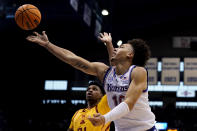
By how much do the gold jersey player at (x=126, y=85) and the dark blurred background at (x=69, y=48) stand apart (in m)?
9.47

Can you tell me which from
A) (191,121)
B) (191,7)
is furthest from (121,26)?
(191,121)

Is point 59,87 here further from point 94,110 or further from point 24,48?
point 94,110

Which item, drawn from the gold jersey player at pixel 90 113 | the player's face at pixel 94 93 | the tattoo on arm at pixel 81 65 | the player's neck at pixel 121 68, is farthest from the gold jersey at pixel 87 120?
the player's neck at pixel 121 68

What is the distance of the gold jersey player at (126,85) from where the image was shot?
337cm

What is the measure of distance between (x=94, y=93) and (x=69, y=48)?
12735 millimetres

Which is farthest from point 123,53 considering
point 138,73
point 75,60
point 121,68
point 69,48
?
point 69,48

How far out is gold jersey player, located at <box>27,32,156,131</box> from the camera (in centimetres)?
337

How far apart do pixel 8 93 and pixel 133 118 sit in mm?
17644

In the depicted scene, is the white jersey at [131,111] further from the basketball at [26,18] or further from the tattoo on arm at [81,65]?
the basketball at [26,18]

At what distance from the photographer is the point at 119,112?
3.27 meters

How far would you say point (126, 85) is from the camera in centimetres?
366

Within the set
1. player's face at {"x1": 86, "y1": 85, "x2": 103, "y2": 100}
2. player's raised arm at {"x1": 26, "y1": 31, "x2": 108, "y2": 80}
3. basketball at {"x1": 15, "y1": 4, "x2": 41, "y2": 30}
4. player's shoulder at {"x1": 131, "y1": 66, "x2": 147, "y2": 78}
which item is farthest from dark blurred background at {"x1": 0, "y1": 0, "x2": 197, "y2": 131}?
Answer: player's shoulder at {"x1": 131, "y1": 66, "x2": 147, "y2": 78}

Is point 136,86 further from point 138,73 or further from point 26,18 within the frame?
point 26,18

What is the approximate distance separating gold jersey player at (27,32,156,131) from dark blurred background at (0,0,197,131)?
9.47 m
